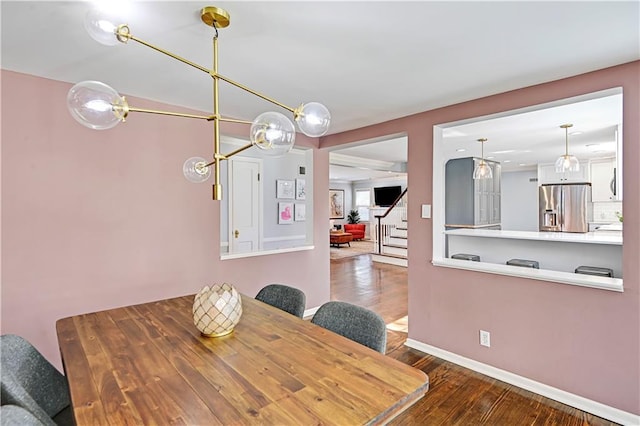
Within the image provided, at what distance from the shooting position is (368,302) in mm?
4559

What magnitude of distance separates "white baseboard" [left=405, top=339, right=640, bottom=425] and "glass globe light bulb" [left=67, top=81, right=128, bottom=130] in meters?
2.94

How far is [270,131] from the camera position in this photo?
1343mm

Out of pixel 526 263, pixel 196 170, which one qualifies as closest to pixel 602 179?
pixel 526 263

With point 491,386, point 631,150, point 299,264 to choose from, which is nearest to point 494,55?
point 631,150

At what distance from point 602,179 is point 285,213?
627cm

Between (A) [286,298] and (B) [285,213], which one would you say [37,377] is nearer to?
(A) [286,298]

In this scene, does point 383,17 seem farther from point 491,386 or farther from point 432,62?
point 491,386

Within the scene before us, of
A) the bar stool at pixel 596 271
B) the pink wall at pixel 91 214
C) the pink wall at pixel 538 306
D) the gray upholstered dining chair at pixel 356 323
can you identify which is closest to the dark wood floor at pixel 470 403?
the pink wall at pixel 538 306

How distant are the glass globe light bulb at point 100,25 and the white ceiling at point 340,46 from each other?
34 centimetres

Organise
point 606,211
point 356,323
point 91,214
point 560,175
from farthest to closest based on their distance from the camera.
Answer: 1. point 560,175
2. point 606,211
3. point 91,214
4. point 356,323

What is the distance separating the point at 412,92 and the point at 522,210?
7298 millimetres

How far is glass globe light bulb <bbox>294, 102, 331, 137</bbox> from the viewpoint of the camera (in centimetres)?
147

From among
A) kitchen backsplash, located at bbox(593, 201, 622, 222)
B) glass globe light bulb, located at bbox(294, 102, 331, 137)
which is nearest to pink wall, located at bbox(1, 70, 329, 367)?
glass globe light bulb, located at bbox(294, 102, 331, 137)

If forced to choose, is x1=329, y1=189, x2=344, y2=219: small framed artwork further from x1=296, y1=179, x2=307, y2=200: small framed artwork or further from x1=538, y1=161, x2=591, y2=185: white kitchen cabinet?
x1=296, y1=179, x2=307, y2=200: small framed artwork
